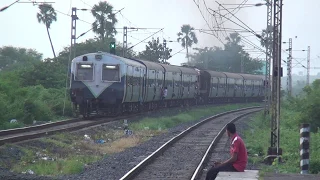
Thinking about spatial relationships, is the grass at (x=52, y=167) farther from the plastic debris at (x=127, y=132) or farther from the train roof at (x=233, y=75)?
the train roof at (x=233, y=75)

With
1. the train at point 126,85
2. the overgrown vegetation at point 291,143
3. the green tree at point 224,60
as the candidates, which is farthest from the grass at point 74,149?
the green tree at point 224,60

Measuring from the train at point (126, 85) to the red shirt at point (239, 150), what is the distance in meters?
22.0

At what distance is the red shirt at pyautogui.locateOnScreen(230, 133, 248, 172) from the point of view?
12195 mm

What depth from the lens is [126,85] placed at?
115 feet

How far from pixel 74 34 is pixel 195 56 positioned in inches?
2862

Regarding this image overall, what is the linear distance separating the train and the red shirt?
22.0 meters

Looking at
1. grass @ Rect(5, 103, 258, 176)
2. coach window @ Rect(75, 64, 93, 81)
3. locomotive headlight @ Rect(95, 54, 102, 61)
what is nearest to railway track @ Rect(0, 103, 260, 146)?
grass @ Rect(5, 103, 258, 176)

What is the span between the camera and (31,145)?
19.8 m

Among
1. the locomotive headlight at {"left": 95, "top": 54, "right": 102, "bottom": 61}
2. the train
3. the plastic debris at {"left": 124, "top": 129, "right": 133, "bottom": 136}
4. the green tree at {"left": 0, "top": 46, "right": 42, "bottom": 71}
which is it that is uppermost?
the green tree at {"left": 0, "top": 46, "right": 42, "bottom": 71}

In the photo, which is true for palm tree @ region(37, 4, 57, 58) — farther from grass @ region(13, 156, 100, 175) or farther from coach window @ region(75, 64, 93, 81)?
grass @ region(13, 156, 100, 175)

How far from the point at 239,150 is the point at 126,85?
75.6 feet

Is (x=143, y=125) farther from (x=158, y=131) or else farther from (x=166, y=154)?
(x=166, y=154)

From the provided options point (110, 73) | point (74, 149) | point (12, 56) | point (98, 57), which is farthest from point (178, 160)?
point (12, 56)

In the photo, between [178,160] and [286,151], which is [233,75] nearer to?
[286,151]
